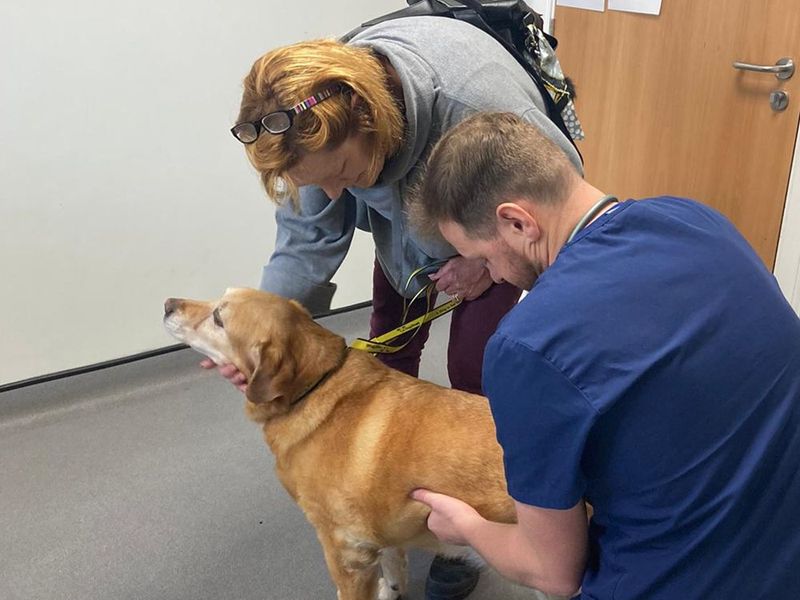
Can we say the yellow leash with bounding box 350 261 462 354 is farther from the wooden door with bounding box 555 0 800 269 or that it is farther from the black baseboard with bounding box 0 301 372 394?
the wooden door with bounding box 555 0 800 269

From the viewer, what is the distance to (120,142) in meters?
2.48

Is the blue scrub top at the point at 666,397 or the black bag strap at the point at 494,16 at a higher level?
the black bag strap at the point at 494,16

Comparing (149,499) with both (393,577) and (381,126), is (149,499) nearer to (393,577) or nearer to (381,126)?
(393,577)

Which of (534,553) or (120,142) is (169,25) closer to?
(120,142)

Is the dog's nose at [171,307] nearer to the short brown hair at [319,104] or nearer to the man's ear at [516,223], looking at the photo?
the short brown hair at [319,104]

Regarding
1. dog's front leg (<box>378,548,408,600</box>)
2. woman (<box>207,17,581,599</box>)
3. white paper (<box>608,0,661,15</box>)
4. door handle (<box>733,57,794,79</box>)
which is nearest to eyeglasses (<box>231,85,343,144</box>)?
woman (<box>207,17,581,599</box>)

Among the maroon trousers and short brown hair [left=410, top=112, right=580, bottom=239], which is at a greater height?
short brown hair [left=410, top=112, right=580, bottom=239]

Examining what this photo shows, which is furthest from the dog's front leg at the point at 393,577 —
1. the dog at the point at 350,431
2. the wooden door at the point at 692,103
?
the wooden door at the point at 692,103

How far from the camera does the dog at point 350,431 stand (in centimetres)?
132

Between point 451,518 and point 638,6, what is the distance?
2.21 metres

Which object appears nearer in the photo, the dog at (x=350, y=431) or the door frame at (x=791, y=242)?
the dog at (x=350, y=431)

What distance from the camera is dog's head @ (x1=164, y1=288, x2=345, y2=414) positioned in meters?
1.45

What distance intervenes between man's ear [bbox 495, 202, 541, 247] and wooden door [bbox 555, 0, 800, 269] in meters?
1.72

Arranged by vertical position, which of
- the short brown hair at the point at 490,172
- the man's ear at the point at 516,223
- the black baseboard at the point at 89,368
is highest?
the short brown hair at the point at 490,172
